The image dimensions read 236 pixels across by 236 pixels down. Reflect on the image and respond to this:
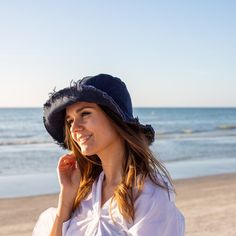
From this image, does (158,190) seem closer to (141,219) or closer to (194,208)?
(141,219)

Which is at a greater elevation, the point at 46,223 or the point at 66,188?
the point at 66,188

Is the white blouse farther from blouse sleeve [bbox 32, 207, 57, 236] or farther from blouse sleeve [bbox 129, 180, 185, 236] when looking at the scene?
blouse sleeve [bbox 32, 207, 57, 236]

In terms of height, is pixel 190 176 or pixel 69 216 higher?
→ pixel 69 216

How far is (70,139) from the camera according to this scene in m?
2.48

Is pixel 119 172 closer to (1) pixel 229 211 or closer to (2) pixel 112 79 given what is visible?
(2) pixel 112 79

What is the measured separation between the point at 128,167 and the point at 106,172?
0.15 m

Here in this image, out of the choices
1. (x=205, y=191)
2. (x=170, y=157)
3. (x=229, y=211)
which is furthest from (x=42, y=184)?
(x=170, y=157)

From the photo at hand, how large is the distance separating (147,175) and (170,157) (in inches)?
575

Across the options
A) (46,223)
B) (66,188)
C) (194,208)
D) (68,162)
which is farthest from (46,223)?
(194,208)

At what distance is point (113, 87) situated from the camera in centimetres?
223

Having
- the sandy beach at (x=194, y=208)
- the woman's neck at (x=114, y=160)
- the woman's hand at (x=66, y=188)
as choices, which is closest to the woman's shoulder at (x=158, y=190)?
the woman's neck at (x=114, y=160)

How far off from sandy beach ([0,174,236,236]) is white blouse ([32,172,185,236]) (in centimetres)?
439

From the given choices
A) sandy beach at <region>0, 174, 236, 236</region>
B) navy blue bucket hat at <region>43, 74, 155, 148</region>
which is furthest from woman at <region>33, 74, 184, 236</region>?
sandy beach at <region>0, 174, 236, 236</region>

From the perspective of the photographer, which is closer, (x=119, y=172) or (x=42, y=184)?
(x=119, y=172)
